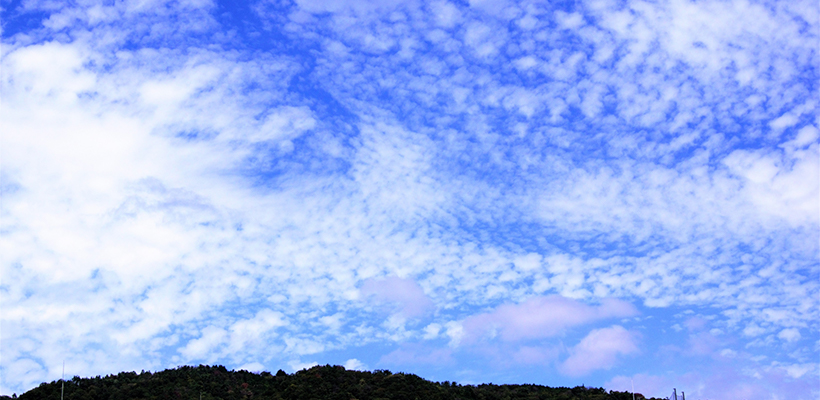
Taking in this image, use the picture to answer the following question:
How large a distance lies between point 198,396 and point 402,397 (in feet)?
44.0

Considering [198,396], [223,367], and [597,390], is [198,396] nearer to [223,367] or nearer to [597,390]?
[223,367]

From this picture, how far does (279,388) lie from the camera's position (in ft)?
171

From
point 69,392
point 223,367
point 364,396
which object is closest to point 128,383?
point 69,392

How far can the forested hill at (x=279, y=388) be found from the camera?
49.5m

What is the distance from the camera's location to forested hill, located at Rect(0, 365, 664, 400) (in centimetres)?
4947

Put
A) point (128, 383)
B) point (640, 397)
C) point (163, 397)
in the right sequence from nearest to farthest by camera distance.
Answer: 1. point (163, 397)
2. point (128, 383)
3. point (640, 397)

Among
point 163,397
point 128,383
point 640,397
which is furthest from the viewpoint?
point 640,397

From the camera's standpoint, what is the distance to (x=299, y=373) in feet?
180

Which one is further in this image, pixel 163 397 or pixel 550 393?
pixel 550 393

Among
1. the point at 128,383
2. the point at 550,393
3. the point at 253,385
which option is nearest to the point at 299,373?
the point at 253,385

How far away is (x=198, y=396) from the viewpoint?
49.0 metres

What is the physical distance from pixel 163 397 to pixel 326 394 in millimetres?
10449

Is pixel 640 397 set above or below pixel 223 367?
below

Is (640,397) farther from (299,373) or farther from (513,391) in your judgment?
(299,373)
